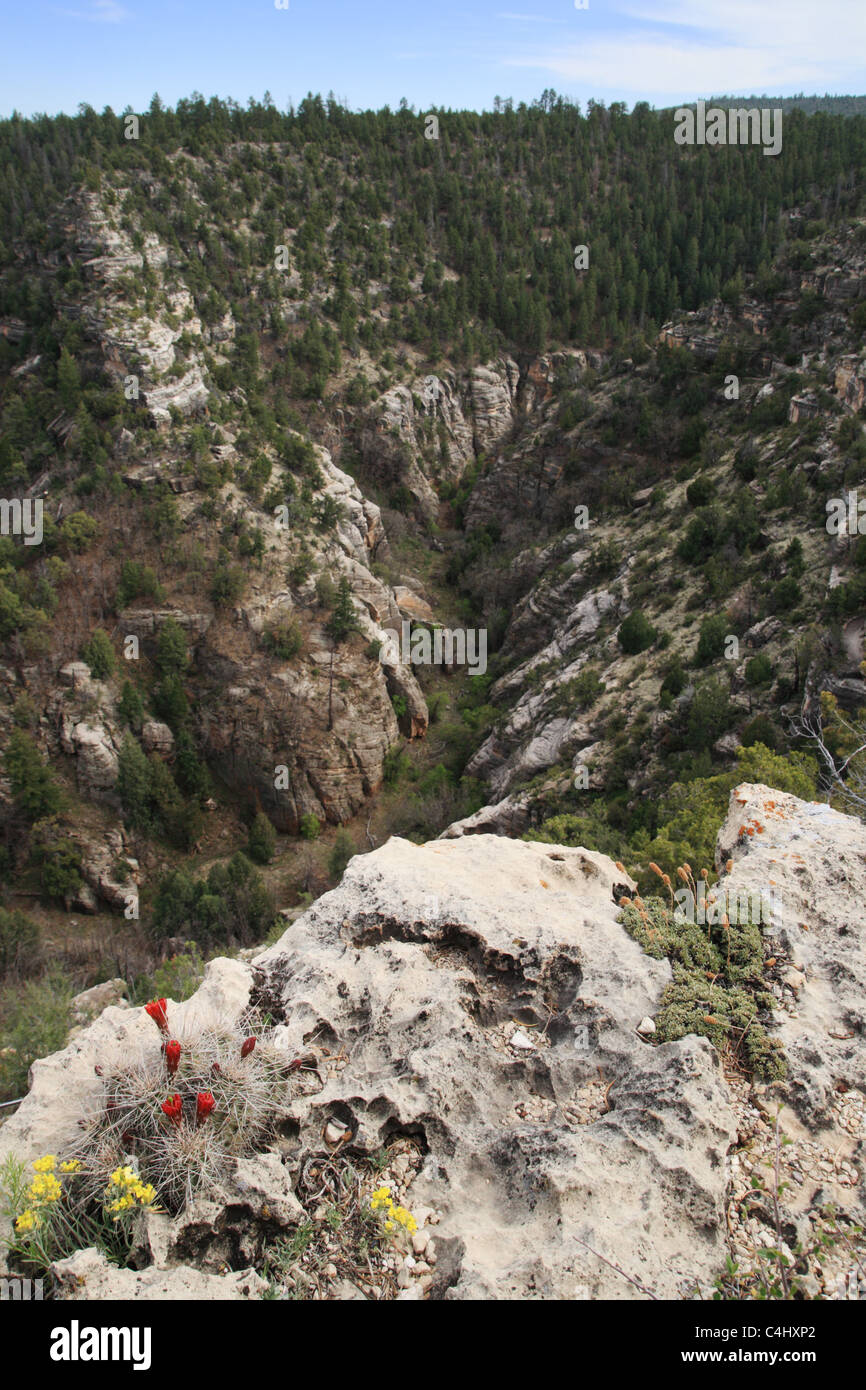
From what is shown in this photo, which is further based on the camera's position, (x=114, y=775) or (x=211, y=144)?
(x=211, y=144)

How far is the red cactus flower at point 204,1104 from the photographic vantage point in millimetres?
5562

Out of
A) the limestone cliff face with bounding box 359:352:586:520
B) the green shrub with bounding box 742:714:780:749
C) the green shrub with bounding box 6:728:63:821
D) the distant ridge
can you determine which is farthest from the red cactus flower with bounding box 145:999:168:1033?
Answer: the distant ridge

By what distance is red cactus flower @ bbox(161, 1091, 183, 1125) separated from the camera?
549cm

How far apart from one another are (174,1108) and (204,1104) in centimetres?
21

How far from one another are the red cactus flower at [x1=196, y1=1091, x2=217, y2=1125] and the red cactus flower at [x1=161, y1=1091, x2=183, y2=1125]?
0.14 m

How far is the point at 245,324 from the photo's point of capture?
52.9m

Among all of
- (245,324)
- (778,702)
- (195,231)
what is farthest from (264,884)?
(195,231)

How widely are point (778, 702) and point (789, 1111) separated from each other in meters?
17.9

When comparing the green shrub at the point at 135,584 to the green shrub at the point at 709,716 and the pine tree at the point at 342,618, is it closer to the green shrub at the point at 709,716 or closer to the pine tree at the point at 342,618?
the pine tree at the point at 342,618

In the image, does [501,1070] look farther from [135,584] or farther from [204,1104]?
[135,584]

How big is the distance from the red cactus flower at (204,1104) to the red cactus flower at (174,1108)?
136 millimetres

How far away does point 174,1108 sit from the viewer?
5.49m
